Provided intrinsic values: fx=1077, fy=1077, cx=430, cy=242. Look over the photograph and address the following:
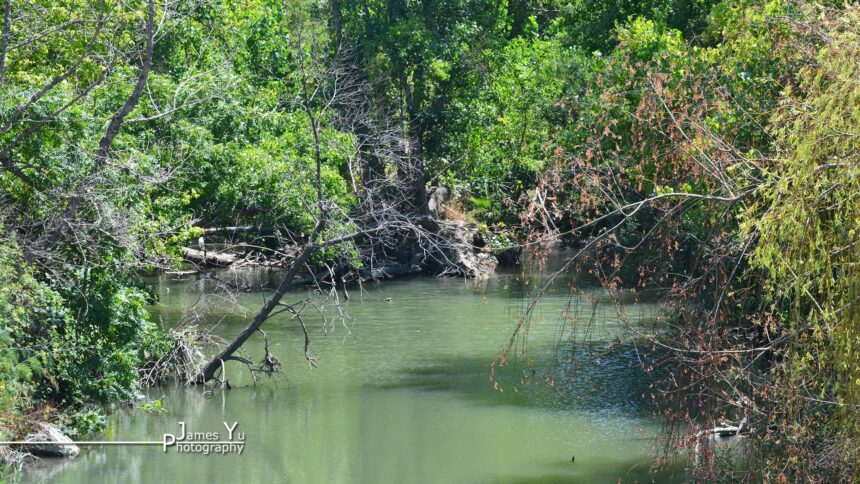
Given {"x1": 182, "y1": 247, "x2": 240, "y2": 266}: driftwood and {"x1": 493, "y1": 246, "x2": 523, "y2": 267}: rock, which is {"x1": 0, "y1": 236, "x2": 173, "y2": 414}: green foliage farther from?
{"x1": 493, "y1": 246, "x2": 523, "y2": 267}: rock

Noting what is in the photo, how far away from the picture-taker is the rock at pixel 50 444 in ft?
44.7

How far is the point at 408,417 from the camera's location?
55.0 ft

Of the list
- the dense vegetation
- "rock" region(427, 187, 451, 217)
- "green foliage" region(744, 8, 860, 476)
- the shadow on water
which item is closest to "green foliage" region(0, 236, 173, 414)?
the dense vegetation

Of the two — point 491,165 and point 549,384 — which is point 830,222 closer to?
→ point 549,384

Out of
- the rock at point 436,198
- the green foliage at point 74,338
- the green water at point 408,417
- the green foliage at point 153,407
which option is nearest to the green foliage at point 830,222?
the green water at point 408,417

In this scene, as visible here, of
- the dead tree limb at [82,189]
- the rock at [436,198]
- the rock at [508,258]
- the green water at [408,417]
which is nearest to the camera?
the green water at [408,417]

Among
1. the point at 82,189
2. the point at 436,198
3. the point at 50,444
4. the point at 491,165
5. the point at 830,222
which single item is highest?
the point at 491,165

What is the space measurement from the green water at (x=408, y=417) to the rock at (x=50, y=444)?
21 centimetres

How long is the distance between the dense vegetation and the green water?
3.41 feet

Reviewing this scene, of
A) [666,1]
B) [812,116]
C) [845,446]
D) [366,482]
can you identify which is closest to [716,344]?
[845,446]

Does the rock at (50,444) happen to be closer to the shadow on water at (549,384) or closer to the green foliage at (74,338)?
the green foliage at (74,338)

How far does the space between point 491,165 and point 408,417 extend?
1850 cm

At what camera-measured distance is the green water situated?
13969mm

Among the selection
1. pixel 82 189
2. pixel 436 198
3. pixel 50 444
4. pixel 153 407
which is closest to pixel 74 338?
pixel 50 444
